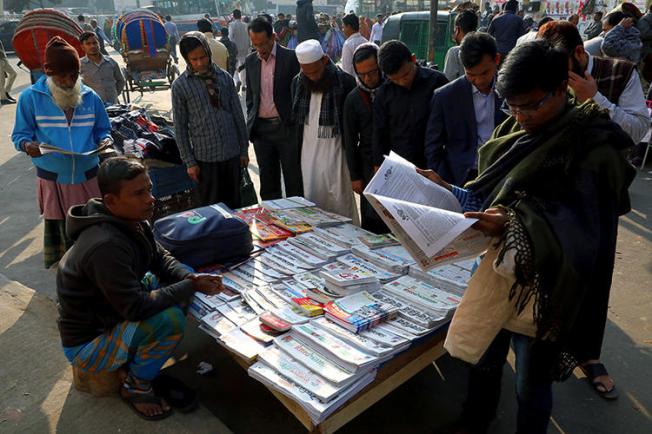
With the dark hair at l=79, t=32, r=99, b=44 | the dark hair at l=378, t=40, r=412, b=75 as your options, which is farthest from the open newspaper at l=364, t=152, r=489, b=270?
the dark hair at l=79, t=32, r=99, b=44

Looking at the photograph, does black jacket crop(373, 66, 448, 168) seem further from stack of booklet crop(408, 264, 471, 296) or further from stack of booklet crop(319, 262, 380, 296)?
stack of booklet crop(319, 262, 380, 296)

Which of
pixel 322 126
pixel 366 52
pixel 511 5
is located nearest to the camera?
pixel 366 52

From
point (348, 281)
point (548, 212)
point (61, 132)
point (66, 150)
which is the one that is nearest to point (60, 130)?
point (61, 132)

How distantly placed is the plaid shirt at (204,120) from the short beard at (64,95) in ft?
2.11

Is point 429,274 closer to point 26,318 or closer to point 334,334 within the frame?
point 334,334

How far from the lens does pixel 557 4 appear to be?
541 inches

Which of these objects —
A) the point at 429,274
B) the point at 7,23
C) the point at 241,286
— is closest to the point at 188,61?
the point at 241,286

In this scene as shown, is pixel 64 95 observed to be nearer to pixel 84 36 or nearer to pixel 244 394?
pixel 244 394

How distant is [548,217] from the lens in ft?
4.50

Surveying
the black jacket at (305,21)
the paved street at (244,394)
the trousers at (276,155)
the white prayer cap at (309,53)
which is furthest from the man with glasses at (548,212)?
the black jacket at (305,21)

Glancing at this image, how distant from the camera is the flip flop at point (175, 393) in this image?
220 centimetres

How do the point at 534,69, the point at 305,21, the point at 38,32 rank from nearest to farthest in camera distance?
1. the point at 534,69
2. the point at 38,32
3. the point at 305,21

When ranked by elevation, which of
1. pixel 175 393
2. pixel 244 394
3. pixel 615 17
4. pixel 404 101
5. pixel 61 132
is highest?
pixel 615 17

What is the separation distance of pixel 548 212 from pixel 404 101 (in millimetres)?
1735
